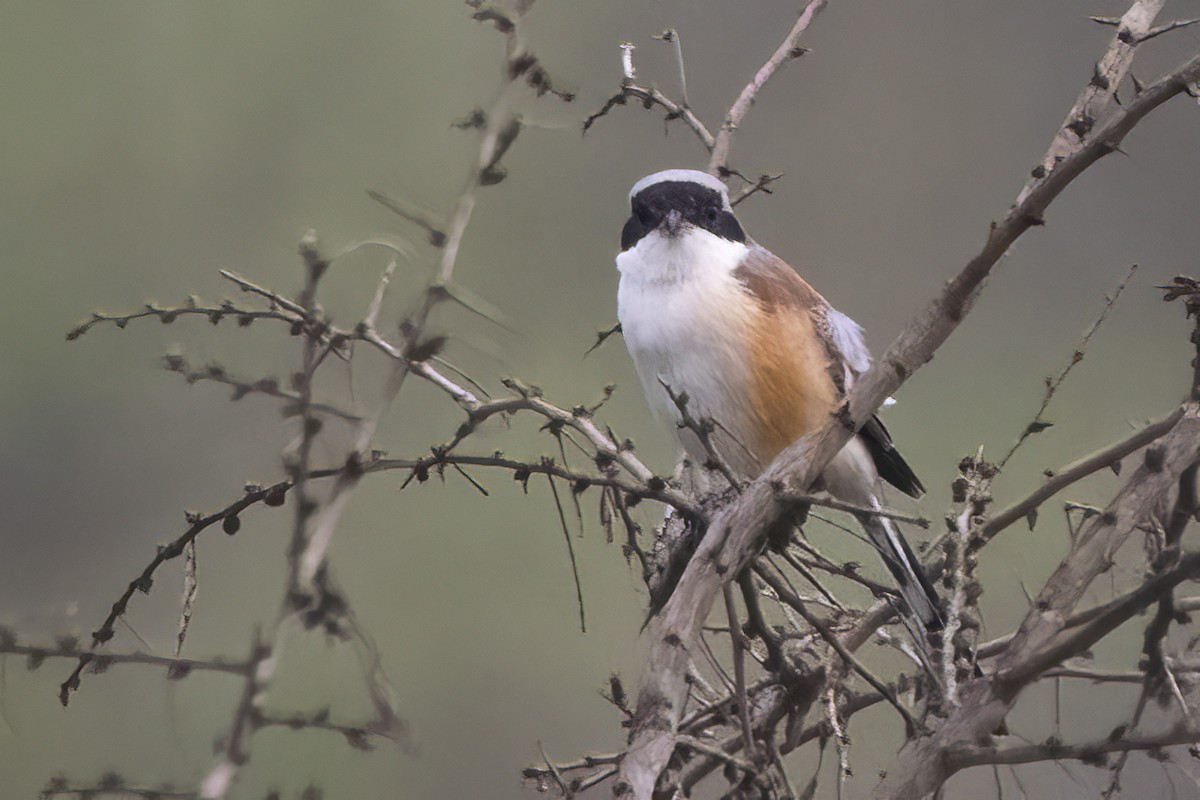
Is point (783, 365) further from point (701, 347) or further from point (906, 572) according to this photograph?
point (906, 572)

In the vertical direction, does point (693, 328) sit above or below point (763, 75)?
below

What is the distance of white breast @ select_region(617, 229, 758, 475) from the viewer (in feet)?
3.86

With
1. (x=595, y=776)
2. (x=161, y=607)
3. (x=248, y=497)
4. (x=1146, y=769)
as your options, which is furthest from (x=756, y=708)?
(x=161, y=607)

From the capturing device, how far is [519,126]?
0.58 m

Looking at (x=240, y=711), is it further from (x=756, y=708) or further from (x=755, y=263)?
(x=755, y=263)

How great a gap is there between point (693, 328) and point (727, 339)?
0.04 meters

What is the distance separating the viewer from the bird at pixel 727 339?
1.17 metres

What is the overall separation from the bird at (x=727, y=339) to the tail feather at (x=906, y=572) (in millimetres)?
13

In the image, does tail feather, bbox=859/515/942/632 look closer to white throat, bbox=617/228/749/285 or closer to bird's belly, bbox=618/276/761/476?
bird's belly, bbox=618/276/761/476

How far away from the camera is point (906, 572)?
3.44 ft

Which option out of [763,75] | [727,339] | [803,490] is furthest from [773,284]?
[803,490]

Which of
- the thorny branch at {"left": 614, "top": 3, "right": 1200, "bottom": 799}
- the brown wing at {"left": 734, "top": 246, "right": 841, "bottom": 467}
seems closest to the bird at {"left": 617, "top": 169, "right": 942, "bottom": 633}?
the brown wing at {"left": 734, "top": 246, "right": 841, "bottom": 467}

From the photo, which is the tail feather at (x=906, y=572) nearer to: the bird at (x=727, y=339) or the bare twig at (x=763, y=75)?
the bird at (x=727, y=339)

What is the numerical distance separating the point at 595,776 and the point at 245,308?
1.27 ft
